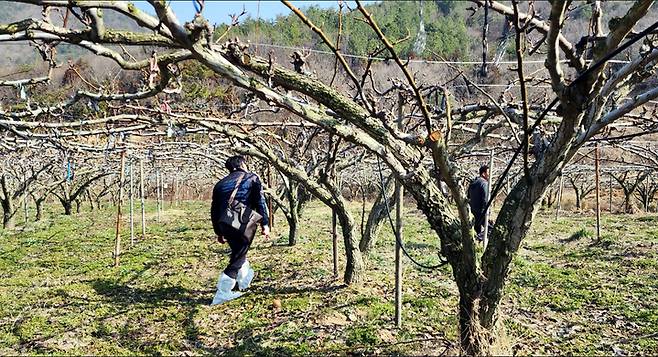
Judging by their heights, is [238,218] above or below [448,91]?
below

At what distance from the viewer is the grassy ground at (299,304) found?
4.90m

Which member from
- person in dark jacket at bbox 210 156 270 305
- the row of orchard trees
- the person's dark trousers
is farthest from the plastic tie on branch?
the person's dark trousers

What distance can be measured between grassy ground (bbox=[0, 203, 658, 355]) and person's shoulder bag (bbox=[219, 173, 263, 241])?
3.27 feet

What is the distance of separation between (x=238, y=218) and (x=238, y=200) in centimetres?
23

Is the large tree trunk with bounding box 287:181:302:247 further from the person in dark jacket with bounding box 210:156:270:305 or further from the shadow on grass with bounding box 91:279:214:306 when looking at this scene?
the person in dark jacket with bounding box 210:156:270:305

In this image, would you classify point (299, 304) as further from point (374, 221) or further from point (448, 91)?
point (448, 91)

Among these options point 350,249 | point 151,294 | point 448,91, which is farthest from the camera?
point 151,294

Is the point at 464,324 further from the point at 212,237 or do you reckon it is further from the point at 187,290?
the point at 212,237

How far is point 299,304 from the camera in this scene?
6012mm

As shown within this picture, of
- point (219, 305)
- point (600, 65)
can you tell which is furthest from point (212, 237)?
point (600, 65)

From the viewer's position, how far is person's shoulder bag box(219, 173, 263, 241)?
573cm

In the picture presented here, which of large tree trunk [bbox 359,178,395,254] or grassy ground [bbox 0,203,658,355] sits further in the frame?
large tree trunk [bbox 359,178,395,254]

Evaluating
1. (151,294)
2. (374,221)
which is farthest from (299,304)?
(151,294)

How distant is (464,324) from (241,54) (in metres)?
2.65
